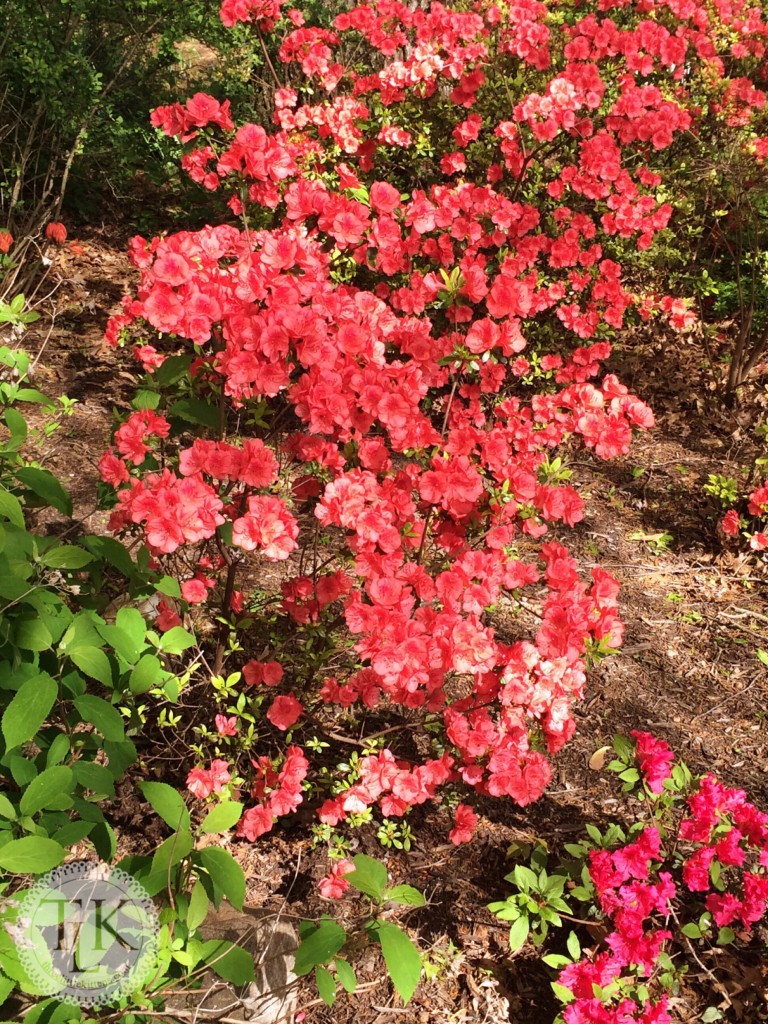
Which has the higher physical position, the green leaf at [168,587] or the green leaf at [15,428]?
the green leaf at [15,428]

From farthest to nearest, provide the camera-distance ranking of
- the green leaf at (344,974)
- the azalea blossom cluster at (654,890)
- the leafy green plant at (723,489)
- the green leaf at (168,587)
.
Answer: the leafy green plant at (723,489) < the azalea blossom cluster at (654,890) < the green leaf at (168,587) < the green leaf at (344,974)

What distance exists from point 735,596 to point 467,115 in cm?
263

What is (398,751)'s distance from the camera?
2469mm

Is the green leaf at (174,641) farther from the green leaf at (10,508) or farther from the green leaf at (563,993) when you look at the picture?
the green leaf at (563,993)

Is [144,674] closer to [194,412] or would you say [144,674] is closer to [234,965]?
[234,965]

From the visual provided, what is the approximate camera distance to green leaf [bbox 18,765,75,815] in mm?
1152

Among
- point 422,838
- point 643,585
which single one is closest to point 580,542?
point 643,585

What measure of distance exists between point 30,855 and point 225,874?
277 millimetres

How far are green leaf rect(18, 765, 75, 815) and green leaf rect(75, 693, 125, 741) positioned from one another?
0.08 m

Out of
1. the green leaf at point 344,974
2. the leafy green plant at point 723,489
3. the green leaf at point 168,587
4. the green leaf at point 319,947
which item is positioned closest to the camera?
the green leaf at point 319,947

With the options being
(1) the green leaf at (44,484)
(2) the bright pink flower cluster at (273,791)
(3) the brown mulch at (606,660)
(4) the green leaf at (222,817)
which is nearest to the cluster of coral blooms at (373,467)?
(2) the bright pink flower cluster at (273,791)

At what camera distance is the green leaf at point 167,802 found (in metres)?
1.16

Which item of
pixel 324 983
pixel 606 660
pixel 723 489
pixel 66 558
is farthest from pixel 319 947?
pixel 723 489

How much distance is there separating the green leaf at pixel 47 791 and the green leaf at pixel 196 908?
24cm
